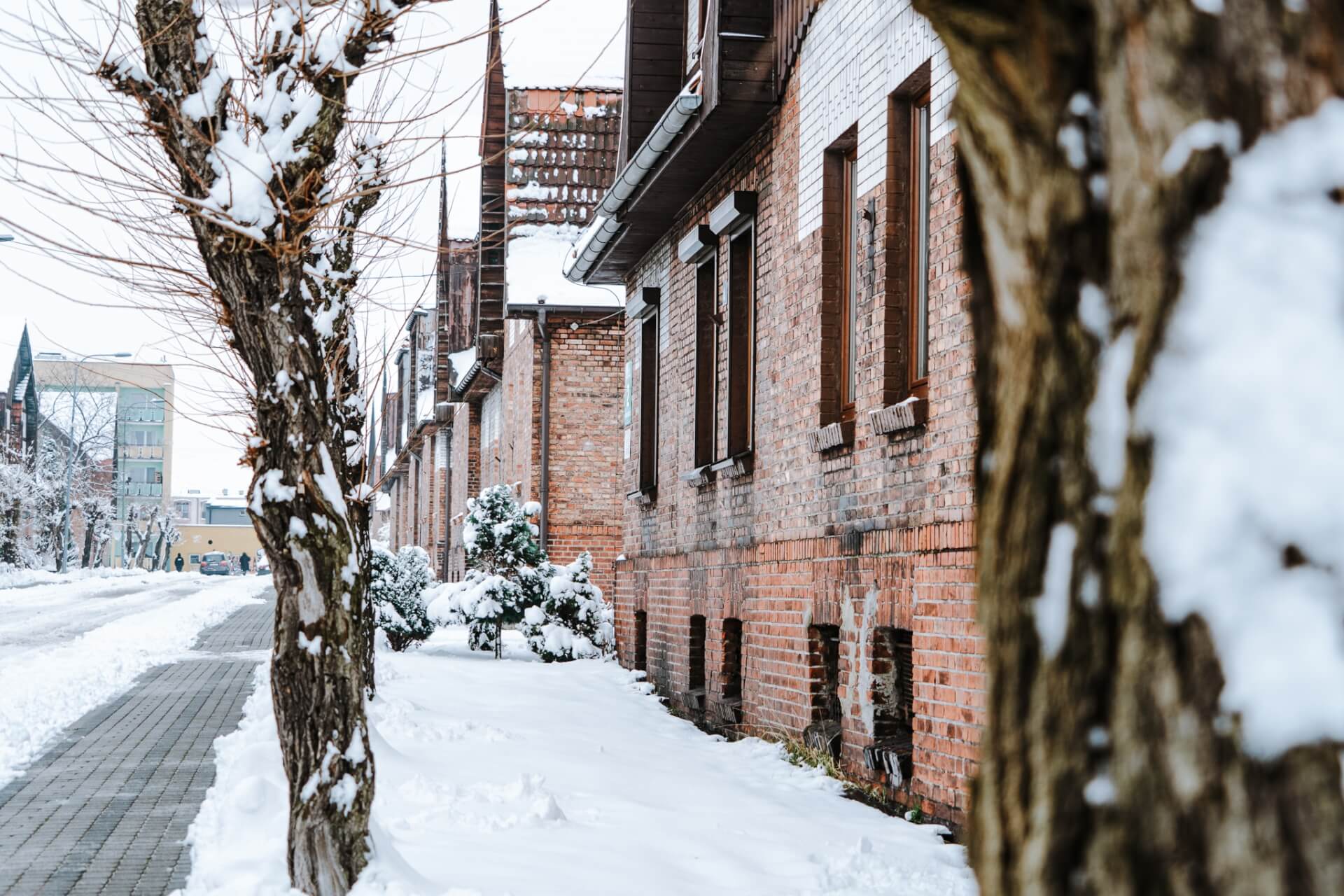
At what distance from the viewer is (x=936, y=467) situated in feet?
23.4

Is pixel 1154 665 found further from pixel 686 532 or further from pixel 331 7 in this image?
pixel 686 532

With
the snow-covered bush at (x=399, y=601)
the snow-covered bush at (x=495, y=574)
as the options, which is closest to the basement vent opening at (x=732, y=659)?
the snow-covered bush at (x=495, y=574)

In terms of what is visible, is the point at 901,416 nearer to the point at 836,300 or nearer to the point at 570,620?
the point at 836,300

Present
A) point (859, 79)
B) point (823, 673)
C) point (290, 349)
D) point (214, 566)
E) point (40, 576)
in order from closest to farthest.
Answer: point (290, 349) < point (859, 79) < point (823, 673) < point (40, 576) < point (214, 566)

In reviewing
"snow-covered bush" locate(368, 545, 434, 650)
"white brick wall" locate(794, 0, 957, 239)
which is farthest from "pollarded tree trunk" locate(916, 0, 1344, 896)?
"snow-covered bush" locate(368, 545, 434, 650)

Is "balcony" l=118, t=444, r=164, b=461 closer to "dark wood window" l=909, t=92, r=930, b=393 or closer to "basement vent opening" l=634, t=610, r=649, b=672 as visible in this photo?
"basement vent opening" l=634, t=610, r=649, b=672

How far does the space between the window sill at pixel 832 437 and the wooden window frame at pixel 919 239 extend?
0.74 metres

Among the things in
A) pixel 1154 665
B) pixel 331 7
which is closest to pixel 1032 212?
pixel 1154 665

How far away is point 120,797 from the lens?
7828 mm

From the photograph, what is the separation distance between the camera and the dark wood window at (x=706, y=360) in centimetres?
1254

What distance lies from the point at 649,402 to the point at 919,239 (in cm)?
791

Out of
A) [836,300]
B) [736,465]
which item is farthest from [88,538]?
[836,300]

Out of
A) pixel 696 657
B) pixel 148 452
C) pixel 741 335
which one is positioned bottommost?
pixel 696 657

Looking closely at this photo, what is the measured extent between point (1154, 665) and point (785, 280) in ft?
29.8
